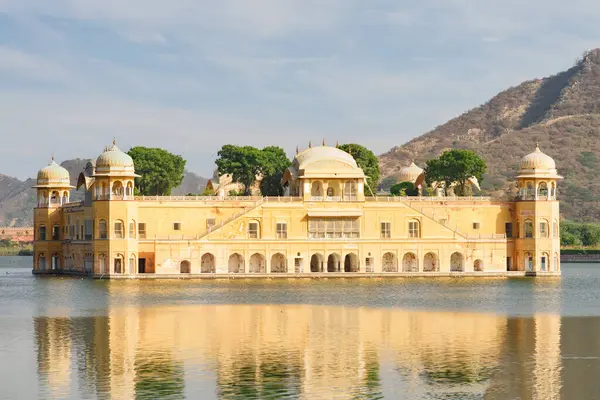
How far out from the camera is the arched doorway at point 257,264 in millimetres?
77719

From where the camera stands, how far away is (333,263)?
7994 cm

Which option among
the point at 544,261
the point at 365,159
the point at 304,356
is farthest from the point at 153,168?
the point at 304,356

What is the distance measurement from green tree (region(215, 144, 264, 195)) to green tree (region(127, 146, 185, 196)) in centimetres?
413

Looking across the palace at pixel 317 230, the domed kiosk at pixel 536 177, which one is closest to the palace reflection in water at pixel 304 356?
the palace at pixel 317 230

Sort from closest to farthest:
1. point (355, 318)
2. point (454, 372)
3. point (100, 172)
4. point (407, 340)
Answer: point (454, 372) < point (407, 340) < point (355, 318) < point (100, 172)

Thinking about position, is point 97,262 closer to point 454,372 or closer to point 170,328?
point 170,328

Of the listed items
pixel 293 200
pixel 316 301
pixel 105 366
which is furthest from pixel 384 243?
pixel 105 366

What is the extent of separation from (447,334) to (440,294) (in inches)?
808

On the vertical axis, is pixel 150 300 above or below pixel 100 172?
below

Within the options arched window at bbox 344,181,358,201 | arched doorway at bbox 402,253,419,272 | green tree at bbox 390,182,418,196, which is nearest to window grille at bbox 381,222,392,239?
arched doorway at bbox 402,253,419,272

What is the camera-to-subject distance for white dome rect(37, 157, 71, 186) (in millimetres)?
83938

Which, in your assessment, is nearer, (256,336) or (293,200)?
(256,336)

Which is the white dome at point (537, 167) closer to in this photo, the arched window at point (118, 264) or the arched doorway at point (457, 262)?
the arched doorway at point (457, 262)

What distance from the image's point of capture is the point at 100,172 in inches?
2926
